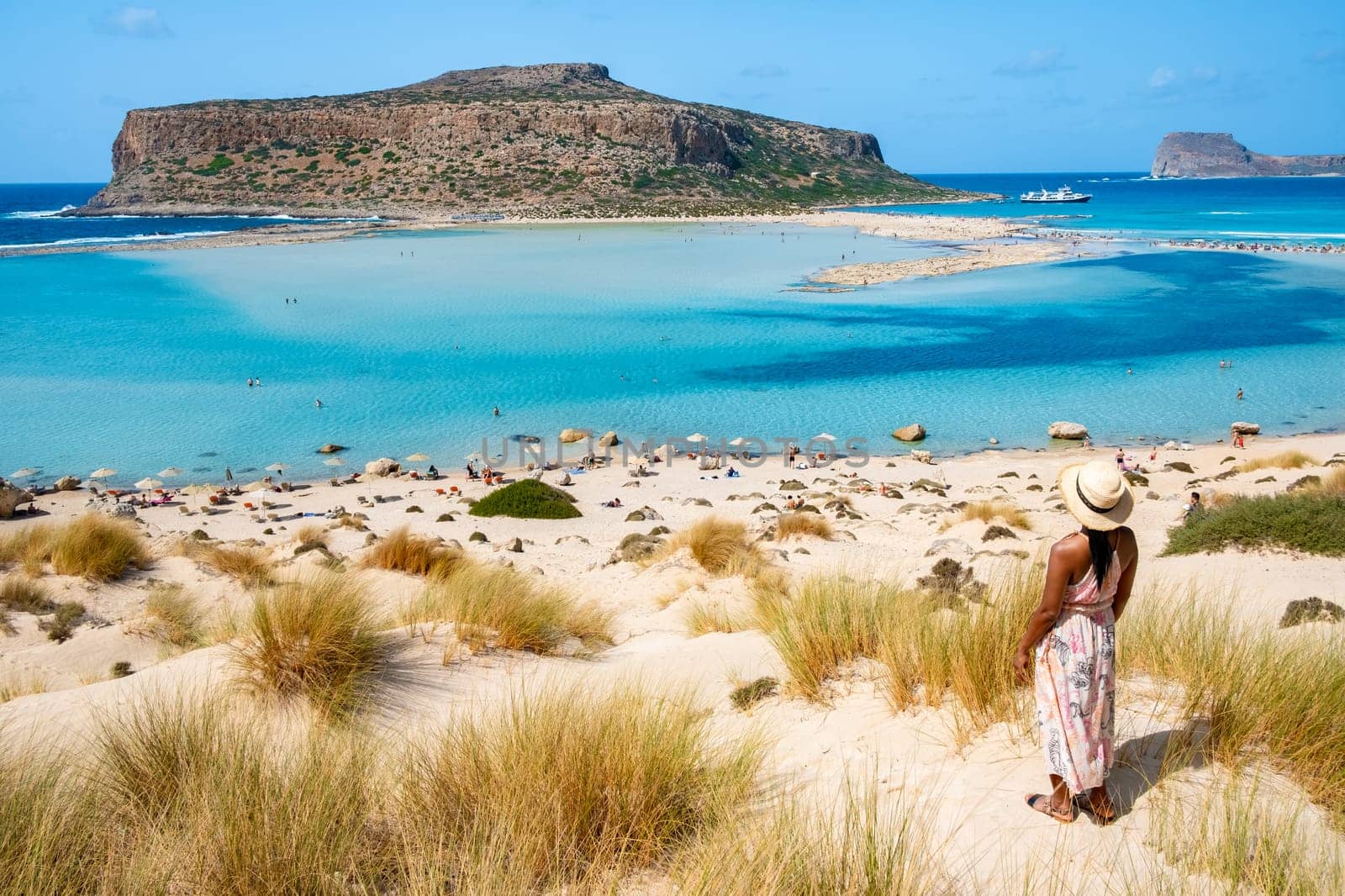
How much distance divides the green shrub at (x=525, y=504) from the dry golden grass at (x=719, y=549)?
382 cm

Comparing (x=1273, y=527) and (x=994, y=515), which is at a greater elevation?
(x=1273, y=527)

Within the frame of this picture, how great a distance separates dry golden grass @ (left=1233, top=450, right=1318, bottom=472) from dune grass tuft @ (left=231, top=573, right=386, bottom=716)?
50.2 ft

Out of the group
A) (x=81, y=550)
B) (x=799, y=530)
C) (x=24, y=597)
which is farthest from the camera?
(x=799, y=530)

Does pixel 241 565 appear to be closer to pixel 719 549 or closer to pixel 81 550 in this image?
pixel 81 550

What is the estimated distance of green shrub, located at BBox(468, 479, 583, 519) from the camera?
Answer: 14.6 m

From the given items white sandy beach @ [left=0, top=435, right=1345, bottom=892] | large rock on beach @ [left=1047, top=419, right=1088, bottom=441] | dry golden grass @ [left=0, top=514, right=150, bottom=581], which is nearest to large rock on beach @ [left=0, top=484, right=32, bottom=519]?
white sandy beach @ [left=0, top=435, right=1345, bottom=892]

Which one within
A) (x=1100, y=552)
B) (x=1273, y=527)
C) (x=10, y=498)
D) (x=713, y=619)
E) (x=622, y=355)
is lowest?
(x=10, y=498)

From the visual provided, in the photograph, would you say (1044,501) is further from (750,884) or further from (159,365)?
(159,365)

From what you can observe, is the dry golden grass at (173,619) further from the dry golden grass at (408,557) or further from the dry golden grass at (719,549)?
the dry golden grass at (719,549)

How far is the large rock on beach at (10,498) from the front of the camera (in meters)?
13.9

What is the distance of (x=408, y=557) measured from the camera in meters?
9.88

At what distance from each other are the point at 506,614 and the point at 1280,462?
14782 mm

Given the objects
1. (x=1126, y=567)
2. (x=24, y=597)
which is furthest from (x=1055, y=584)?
(x=24, y=597)

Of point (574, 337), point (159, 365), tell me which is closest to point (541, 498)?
point (574, 337)
